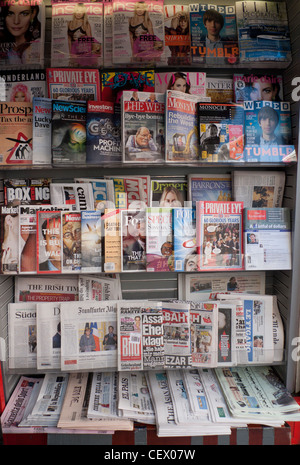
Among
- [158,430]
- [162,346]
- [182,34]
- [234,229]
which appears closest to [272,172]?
[234,229]

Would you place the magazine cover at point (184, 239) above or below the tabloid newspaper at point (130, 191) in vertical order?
below

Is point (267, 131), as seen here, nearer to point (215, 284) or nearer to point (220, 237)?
point (220, 237)

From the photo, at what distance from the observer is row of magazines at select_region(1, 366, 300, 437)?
1.83 meters

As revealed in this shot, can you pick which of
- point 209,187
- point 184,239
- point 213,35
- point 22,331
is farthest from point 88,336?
point 213,35

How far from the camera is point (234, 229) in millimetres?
2025

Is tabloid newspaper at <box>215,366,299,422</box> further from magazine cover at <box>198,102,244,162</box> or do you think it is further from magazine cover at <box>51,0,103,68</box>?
magazine cover at <box>51,0,103,68</box>

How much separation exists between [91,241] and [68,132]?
57cm

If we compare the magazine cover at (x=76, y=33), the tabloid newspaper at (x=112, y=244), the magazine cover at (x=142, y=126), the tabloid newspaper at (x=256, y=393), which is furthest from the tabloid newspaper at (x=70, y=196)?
the tabloid newspaper at (x=256, y=393)

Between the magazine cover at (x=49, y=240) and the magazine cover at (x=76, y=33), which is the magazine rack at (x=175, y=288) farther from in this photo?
the magazine cover at (x=49, y=240)

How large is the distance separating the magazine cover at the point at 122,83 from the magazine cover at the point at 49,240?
2.27 feet

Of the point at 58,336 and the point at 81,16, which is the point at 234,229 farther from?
the point at 81,16

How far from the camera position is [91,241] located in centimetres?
199

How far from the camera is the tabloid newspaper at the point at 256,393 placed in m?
1.88

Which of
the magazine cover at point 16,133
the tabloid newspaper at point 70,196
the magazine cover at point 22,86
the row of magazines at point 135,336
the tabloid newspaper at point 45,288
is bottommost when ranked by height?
the row of magazines at point 135,336
